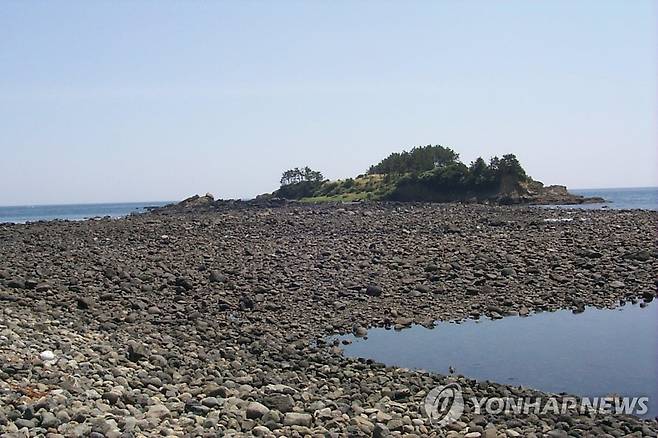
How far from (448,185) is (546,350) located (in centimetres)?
5819

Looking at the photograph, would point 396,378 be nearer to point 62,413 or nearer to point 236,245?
point 62,413

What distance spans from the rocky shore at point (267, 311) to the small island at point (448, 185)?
3376 centimetres

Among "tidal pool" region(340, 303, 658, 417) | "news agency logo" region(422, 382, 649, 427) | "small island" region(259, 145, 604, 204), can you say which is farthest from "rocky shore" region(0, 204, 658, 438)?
"small island" region(259, 145, 604, 204)

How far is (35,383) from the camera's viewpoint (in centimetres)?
878

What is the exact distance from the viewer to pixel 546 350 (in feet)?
44.0

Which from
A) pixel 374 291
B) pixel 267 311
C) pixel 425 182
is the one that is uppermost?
pixel 425 182

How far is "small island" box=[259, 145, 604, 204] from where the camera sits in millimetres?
65688

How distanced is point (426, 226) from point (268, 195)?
229 feet

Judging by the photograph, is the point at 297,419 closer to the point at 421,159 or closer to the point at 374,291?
the point at 374,291

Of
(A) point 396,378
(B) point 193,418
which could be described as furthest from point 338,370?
(B) point 193,418

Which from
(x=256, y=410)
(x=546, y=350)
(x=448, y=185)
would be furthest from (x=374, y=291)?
(x=448, y=185)

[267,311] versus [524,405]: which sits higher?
[267,311]

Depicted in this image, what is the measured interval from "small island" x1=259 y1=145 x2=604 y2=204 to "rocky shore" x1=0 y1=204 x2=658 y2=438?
111ft

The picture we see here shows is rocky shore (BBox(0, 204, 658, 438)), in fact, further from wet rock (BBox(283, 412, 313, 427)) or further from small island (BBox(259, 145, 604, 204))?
small island (BBox(259, 145, 604, 204))
